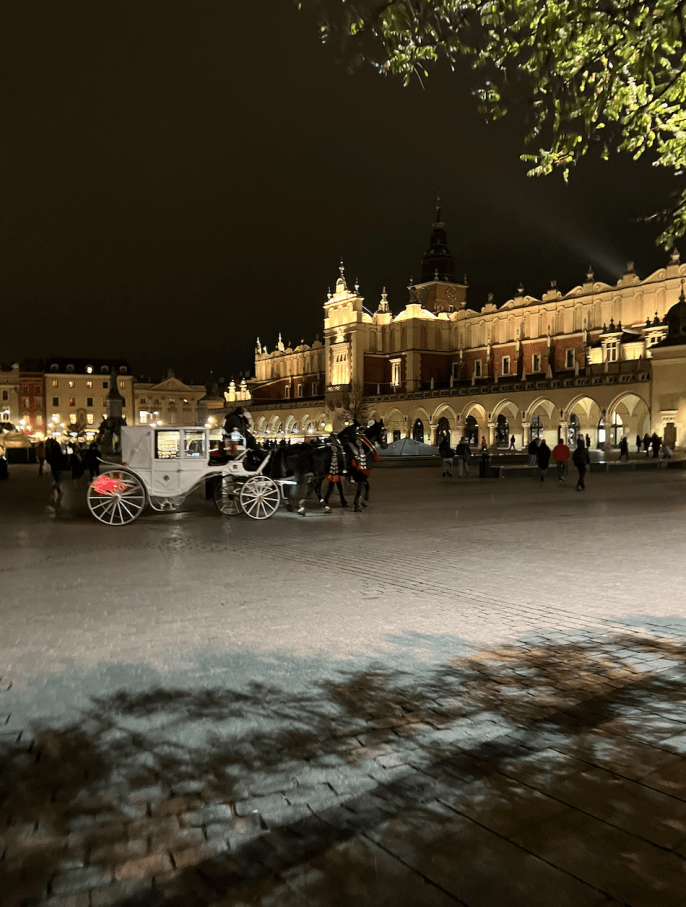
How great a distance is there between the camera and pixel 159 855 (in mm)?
2453

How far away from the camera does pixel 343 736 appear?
3398 mm

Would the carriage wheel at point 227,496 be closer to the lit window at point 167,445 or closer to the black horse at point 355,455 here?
the lit window at point 167,445

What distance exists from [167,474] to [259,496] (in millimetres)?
1678

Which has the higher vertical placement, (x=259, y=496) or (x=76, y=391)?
(x=76, y=391)

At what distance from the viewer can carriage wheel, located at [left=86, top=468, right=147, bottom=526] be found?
12.3 metres

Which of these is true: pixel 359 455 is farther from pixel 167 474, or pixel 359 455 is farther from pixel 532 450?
pixel 532 450

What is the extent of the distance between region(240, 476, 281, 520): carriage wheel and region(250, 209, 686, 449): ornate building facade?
31.8 meters

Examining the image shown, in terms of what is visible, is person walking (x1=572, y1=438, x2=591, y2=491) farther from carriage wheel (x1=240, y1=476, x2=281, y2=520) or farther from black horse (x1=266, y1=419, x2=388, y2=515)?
carriage wheel (x1=240, y1=476, x2=281, y2=520)

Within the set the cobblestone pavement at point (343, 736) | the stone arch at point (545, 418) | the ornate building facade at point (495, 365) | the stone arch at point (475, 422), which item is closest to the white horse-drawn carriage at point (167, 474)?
the cobblestone pavement at point (343, 736)

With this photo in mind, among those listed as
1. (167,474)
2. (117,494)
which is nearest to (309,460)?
(167,474)

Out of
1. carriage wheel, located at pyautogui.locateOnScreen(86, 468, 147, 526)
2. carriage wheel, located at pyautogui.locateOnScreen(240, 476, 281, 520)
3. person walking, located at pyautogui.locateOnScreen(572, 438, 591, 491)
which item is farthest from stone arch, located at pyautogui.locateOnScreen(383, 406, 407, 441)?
carriage wheel, located at pyautogui.locateOnScreen(86, 468, 147, 526)

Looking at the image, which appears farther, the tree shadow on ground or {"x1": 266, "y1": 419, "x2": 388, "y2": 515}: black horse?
{"x1": 266, "y1": 419, "x2": 388, "y2": 515}: black horse

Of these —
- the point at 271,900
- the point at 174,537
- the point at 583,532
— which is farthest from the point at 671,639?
the point at 174,537

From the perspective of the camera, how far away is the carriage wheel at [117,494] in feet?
40.3
